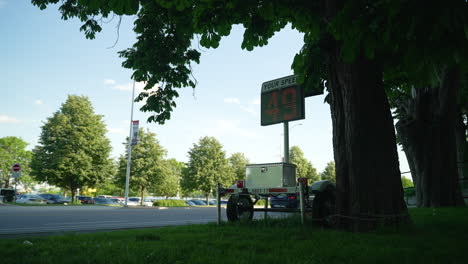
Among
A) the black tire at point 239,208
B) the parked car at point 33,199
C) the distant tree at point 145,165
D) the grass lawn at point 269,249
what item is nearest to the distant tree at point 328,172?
the distant tree at point 145,165

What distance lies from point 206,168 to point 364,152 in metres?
49.1

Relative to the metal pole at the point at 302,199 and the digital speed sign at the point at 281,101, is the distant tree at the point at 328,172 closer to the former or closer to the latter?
the digital speed sign at the point at 281,101

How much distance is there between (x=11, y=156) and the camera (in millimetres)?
62875

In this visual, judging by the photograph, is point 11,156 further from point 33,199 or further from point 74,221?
point 74,221

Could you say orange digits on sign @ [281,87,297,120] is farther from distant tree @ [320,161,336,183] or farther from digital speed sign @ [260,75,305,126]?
distant tree @ [320,161,336,183]

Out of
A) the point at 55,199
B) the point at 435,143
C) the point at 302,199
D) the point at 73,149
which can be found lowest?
the point at 55,199

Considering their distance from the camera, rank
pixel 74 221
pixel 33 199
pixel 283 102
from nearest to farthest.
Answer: pixel 283 102, pixel 74 221, pixel 33 199

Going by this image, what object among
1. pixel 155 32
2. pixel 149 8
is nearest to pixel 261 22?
pixel 149 8

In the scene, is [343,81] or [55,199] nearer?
[343,81]

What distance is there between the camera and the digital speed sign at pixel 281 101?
10453mm

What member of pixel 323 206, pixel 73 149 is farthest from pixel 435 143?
pixel 73 149

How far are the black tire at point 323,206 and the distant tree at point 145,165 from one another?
135ft

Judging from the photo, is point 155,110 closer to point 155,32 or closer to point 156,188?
point 155,32

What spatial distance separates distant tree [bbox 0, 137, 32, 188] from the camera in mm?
61812
